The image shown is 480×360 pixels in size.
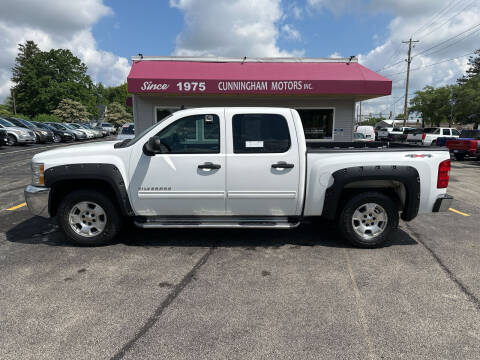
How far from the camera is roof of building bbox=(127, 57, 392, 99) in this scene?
9.64 m

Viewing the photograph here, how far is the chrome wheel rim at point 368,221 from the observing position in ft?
14.7

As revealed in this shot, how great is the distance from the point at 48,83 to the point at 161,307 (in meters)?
67.6

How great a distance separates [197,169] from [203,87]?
6.16m

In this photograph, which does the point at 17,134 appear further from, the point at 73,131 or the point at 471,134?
the point at 471,134

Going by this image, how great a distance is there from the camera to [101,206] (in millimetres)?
4410

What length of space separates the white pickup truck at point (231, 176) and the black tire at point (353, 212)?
1cm

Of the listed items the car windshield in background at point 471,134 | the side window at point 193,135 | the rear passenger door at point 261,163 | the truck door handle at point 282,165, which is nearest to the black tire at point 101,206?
the side window at point 193,135

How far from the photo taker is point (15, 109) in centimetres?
5684

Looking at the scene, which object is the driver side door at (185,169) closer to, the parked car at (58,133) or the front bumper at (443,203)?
the front bumper at (443,203)

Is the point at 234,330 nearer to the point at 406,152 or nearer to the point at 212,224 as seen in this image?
the point at 212,224

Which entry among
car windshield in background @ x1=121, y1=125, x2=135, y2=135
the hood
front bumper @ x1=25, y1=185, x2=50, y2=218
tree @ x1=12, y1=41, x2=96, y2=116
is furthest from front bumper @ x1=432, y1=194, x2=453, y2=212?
tree @ x1=12, y1=41, x2=96, y2=116

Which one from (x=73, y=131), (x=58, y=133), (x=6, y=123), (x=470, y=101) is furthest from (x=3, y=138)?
(x=470, y=101)

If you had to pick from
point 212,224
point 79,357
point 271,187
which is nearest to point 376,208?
point 271,187

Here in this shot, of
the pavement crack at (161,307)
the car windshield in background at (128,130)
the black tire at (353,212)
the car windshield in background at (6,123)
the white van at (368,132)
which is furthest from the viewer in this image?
the white van at (368,132)
